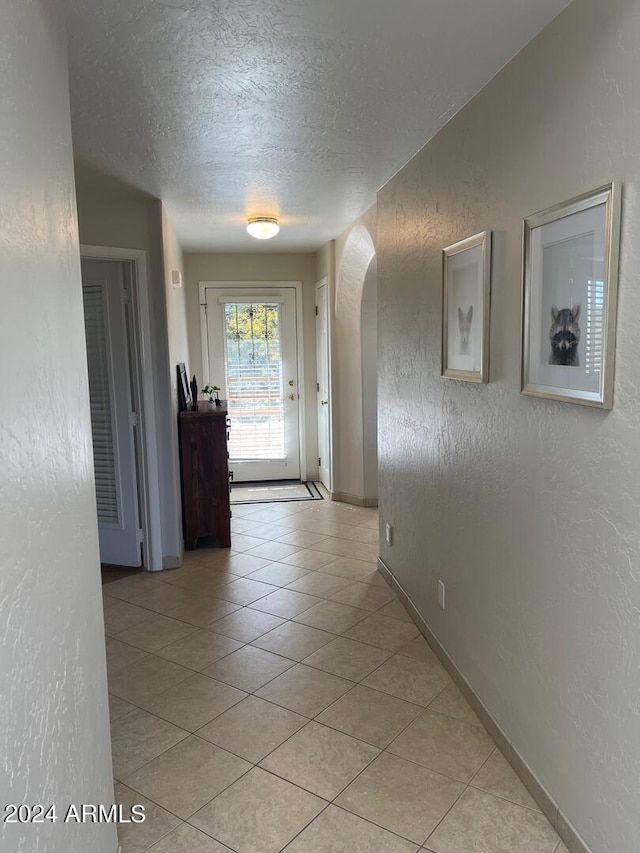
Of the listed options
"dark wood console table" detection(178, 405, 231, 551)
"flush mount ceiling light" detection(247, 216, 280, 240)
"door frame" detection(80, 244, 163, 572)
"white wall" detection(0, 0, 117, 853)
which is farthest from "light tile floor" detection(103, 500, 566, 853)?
"flush mount ceiling light" detection(247, 216, 280, 240)

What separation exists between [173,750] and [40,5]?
230 centimetres

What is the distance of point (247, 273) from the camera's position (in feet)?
20.6

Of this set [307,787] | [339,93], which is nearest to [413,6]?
[339,93]

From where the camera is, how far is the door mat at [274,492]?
598 cm

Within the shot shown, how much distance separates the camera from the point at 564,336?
5.63 ft

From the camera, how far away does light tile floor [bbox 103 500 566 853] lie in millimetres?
1867

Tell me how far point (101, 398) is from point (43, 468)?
10.1 feet

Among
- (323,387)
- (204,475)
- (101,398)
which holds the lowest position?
(204,475)

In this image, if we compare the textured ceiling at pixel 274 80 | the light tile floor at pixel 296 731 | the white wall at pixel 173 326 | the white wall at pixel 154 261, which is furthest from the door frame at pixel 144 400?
the textured ceiling at pixel 274 80

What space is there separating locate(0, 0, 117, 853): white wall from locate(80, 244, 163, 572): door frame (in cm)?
246

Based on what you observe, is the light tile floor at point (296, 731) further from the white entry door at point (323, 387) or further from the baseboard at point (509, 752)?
the white entry door at point (323, 387)

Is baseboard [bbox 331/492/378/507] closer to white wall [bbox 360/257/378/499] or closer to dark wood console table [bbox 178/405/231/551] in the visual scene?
white wall [bbox 360/257/378/499]

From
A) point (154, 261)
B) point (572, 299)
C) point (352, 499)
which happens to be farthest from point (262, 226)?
point (572, 299)

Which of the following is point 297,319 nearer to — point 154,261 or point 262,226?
point 262,226
